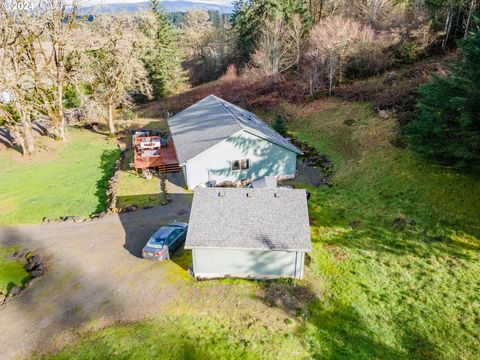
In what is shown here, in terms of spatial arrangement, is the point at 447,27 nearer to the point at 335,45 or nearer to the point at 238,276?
the point at 335,45

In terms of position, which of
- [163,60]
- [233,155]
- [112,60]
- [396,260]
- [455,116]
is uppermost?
[112,60]

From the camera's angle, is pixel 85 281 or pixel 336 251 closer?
pixel 85 281

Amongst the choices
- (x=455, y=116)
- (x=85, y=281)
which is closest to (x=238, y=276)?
(x=85, y=281)

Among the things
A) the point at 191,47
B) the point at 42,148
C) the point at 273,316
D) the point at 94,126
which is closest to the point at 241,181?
the point at 273,316

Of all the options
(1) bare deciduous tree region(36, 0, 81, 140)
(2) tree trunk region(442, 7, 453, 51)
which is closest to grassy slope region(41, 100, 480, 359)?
(2) tree trunk region(442, 7, 453, 51)

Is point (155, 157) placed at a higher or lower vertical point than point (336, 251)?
higher

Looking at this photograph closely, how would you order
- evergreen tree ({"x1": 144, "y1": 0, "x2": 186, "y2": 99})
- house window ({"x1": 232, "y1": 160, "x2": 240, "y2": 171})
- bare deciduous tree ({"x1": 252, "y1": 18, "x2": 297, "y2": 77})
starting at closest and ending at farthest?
house window ({"x1": 232, "y1": 160, "x2": 240, "y2": 171}) → bare deciduous tree ({"x1": 252, "y1": 18, "x2": 297, "y2": 77}) → evergreen tree ({"x1": 144, "y1": 0, "x2": 186, "y2": 99})

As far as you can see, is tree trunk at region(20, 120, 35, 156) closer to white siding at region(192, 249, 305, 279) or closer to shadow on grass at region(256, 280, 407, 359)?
white siding at region(192, 249, 305, 279)
